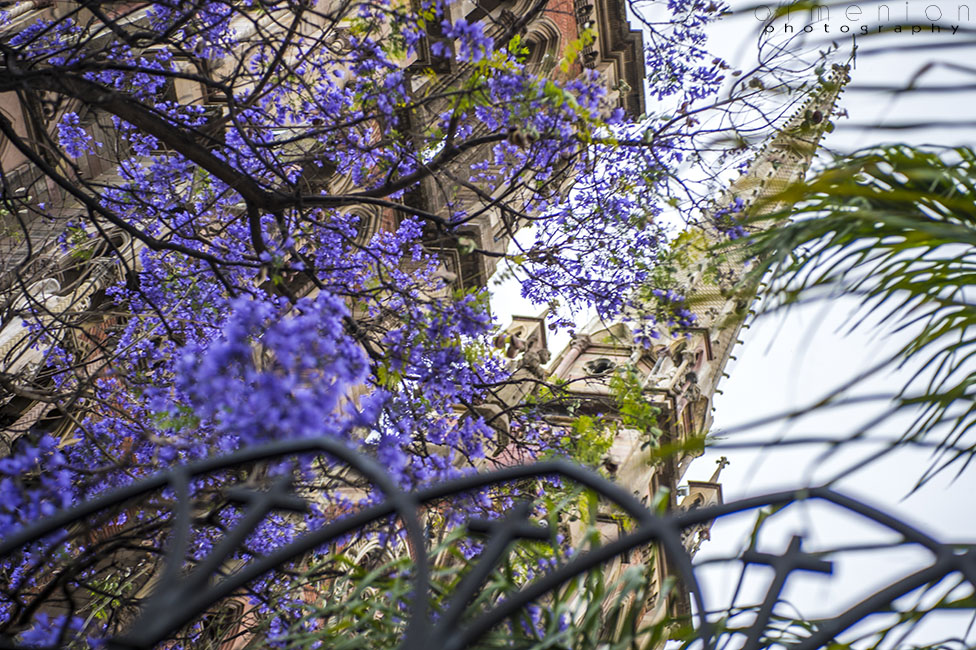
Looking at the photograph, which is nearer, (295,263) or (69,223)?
(295,263)

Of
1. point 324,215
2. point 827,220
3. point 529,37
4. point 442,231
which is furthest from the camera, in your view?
point 529,37

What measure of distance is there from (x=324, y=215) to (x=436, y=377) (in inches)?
199

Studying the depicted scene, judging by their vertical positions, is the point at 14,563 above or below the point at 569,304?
below

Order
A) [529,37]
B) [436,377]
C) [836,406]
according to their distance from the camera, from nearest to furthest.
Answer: [836,406]
[436,377]
[529,37]

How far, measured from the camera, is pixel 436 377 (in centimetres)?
647

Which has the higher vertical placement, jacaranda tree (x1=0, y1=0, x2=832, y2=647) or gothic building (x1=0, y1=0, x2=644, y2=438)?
gothic building (x1=0, y1=0, x2=644, y2=438)

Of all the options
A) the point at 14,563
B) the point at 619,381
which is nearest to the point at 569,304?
the point at 619,381

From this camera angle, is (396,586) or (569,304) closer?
(396,586)

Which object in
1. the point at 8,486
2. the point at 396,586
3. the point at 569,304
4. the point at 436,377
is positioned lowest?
the point at 396,586

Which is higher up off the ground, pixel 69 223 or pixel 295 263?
pixel 69 223

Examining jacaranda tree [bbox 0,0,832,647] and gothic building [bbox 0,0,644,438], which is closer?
jacaranda tree [bbox 0,0,832,647]

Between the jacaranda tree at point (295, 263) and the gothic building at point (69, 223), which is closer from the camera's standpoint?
the jacaranda tree at point (295, 263)

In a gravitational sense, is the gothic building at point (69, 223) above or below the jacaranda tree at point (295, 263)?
above

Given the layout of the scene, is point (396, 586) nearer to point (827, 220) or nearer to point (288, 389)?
point (288, 389)
